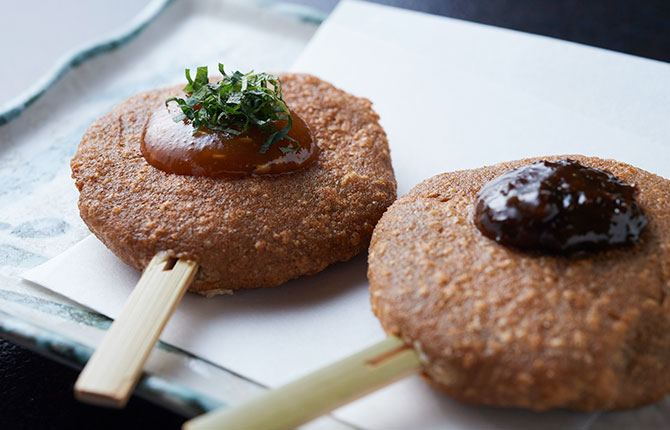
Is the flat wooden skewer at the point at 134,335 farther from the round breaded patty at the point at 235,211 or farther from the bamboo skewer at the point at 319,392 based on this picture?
the bamboo skewer at the point at 319,392

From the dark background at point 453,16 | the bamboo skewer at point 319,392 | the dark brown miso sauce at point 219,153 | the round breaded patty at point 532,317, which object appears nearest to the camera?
the bamboo skewer at point 319,392

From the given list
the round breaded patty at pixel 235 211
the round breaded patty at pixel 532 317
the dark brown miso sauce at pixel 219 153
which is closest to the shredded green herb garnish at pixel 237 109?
the dark brown miso sauce at pixel 219 153

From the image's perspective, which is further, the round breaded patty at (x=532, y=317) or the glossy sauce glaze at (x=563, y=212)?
the glossy sauce glaze at (x=563, y=212)

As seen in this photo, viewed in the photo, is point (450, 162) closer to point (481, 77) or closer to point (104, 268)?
point (481, 77)

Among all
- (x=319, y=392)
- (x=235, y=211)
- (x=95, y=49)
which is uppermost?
(x=95, y=49)

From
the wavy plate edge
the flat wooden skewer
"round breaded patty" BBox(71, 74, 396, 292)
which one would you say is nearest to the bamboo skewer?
the flat wooden skewer

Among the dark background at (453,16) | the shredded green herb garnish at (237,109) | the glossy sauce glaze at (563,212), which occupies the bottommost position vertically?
the dark background at (453,16)

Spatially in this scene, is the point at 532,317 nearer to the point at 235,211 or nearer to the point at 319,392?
the point at 319,392

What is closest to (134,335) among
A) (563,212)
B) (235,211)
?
(235,211)
